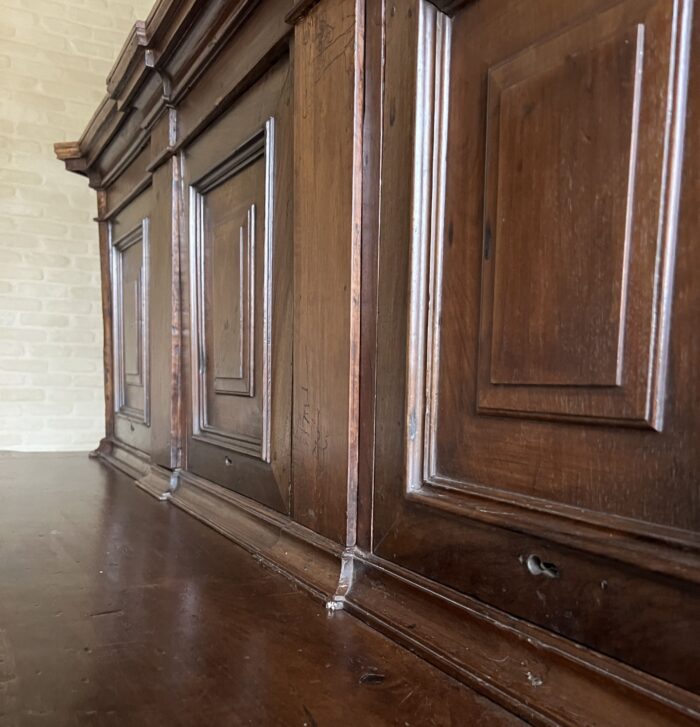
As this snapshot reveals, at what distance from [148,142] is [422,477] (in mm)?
1332

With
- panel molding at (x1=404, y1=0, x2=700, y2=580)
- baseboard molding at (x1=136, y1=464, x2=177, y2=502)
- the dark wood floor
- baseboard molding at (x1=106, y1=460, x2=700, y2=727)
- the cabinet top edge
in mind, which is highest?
the cabinet top edge

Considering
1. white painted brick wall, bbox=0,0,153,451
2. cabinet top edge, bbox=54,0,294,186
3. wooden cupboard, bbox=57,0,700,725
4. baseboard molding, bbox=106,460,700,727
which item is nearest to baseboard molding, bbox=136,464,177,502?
wooden cupboard, bbox=57,0,700,725

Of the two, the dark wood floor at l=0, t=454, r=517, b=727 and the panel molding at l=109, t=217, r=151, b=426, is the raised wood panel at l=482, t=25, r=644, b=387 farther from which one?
the panel molding at l=109, t=217, r=151, b=426

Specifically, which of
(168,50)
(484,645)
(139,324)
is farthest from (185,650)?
(139,324)

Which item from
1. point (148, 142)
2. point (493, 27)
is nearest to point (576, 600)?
point (493, 27)

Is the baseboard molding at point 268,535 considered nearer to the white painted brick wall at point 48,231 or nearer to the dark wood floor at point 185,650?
the dark wood floor at point 185,650

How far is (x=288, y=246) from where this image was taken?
0.88 metres

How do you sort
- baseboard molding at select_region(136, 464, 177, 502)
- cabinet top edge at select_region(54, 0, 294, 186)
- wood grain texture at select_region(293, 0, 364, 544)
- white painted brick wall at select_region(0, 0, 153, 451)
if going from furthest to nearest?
white painted brick wall at select_region(0, 0, 153, 451)
baseboard molding at select_region(136, 464, 177, 502)
cabinet top edge at select_region(54, 0, 294, 186)
wood grain texture at select_region(293, 0, 364, 544)

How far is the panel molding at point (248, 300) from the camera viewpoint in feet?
3.11

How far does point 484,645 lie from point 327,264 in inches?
18.8

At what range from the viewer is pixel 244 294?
106 cm

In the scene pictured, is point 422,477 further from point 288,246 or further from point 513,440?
point 288,246

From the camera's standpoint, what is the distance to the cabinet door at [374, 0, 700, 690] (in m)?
0.42

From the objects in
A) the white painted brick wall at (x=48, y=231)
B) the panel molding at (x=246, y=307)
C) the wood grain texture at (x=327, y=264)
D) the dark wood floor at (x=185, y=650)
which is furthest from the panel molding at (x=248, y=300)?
the white painted brick wall at (x=48, y=231)
